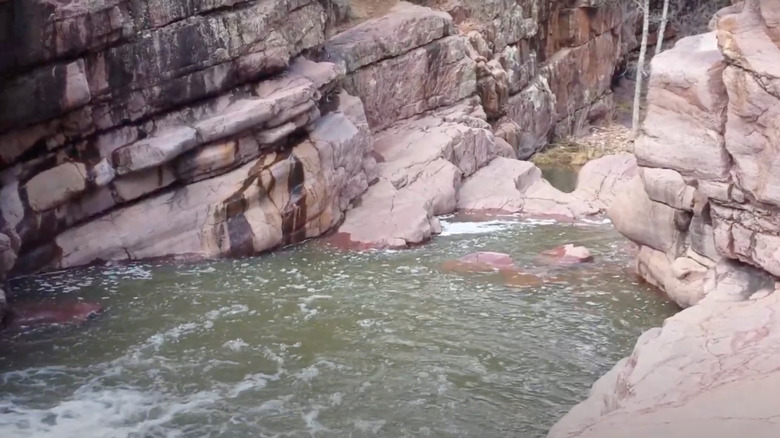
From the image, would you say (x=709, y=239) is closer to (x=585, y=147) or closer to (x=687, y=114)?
(x=687, y=114)

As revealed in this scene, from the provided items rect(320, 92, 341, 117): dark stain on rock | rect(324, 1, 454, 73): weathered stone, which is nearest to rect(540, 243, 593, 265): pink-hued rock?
rect(320, 92, 341, 117): dark stain on rock

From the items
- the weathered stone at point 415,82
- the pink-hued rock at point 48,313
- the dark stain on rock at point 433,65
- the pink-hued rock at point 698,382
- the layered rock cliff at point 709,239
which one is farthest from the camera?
the dark stain on rock at point 433,65

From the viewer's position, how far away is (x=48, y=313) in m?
11.2

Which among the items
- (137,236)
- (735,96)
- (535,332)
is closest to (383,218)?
(137,236)

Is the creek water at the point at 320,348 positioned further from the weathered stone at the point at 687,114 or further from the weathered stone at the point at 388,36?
the weathered stone at the point at 388,36

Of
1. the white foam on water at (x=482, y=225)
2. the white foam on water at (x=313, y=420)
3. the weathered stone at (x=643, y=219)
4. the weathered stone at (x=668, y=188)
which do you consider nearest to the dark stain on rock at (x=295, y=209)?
the white foam on water at (x=482, y=225)

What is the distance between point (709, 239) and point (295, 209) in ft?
23.2

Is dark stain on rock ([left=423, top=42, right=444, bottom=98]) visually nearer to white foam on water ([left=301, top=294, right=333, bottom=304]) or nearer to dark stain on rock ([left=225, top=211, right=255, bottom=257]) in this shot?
dark stain on rock ([left=225, top=211, right=255, bottom=257])

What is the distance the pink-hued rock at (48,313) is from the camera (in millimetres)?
10906

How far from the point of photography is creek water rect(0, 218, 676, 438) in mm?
8359

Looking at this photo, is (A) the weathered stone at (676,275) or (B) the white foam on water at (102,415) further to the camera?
(A) the weathered stone at (676,275)

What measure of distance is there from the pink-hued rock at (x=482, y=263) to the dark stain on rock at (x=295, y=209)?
9.73 ft

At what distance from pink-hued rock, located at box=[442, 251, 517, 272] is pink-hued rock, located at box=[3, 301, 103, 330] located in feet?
17.5

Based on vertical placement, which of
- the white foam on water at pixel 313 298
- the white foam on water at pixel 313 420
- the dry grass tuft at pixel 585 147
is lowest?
the dry grass tuft at pixel 585 147
